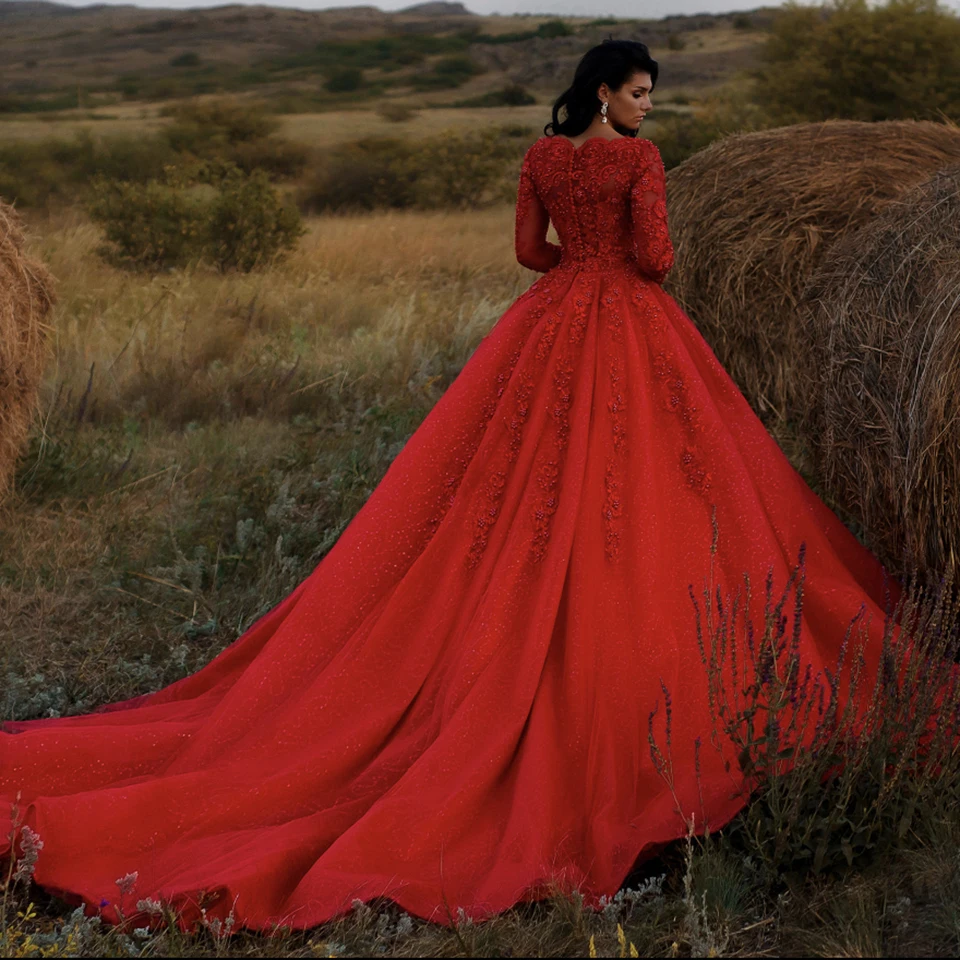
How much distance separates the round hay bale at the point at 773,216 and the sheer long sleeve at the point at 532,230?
252cm

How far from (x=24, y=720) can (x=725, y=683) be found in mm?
2429

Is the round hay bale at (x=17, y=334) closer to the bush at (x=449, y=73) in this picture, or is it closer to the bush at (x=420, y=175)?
the bush at (x=420, y=175)

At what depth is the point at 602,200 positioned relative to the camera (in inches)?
152

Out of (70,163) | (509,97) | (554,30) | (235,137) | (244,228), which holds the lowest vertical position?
(244,228)

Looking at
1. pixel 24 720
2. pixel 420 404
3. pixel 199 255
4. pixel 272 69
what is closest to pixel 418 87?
pixel 272 69

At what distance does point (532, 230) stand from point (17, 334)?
239 cm

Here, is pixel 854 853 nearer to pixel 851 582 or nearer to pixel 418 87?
pixel 851 582

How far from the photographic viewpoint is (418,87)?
110ft

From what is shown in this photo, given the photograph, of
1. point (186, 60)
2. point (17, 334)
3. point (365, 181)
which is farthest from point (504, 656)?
point (186, 60)

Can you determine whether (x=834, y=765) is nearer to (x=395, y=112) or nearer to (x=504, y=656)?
(x=504, y=656)

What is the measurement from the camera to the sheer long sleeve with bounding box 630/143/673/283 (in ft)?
12.4

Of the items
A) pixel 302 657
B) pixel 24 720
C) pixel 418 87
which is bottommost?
pixel 24 720

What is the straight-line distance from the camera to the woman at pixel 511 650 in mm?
3033

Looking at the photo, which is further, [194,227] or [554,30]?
[554,30]
